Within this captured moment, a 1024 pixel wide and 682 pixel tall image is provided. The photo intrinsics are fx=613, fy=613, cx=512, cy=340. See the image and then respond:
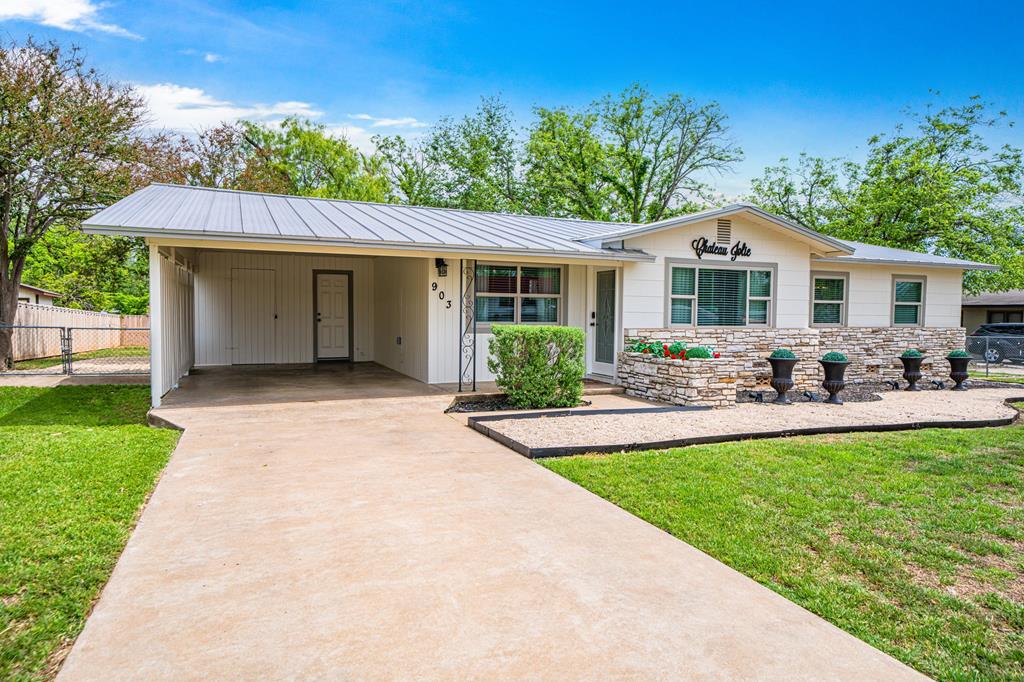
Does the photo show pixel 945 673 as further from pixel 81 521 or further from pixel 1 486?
pixel 1 486

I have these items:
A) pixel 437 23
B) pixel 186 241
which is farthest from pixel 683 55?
pixel 186 241

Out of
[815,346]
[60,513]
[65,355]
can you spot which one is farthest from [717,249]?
[65,355]

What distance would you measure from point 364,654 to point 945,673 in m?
2.26

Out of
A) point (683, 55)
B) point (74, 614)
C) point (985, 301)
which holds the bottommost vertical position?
point (74, 614)

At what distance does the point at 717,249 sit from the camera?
11219mm

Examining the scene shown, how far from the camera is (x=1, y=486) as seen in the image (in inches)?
182

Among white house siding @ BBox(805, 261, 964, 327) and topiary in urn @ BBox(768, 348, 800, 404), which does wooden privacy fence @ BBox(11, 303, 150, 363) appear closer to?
topiary in urn @ BBox(768, 348, 800, 404)

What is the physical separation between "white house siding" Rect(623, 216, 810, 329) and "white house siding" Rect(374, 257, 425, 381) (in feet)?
11.7

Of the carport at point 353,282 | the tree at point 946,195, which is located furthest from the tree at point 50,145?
the tree at point 946,195

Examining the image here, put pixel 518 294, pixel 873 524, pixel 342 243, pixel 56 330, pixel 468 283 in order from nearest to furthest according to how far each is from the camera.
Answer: pixel 873 524 < pixel 342 243 < pixel 468 283 < pixel 518 294 < pixel 56 330

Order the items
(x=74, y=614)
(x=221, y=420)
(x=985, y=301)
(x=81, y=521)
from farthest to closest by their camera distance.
Result: 1. (x=985, y=301)
2. (x=221, y=420)
3. (x=81, y=521)
4. (x=74, y=614)

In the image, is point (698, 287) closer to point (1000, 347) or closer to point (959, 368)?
point (959, 368)

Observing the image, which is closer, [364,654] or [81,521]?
[364,654]

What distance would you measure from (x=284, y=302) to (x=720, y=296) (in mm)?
9358
